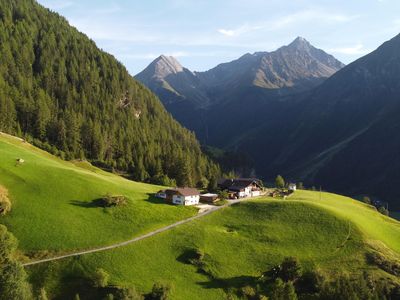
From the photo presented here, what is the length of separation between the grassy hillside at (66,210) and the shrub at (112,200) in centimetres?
130

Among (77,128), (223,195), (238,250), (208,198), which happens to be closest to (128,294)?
(238,250)

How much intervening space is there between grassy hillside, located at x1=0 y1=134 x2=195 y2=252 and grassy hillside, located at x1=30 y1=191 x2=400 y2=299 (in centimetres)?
580

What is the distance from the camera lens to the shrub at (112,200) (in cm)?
9281

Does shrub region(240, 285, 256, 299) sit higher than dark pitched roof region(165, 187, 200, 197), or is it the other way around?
dark pitched roof region(165, 187, 200, 197)

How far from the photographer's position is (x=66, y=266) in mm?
71875

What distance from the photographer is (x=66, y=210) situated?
288ft

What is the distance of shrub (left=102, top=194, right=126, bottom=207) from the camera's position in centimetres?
9281

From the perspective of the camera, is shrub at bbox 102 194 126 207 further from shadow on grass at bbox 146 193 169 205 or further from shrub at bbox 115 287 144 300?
shrub at bbox 115 287 144 300

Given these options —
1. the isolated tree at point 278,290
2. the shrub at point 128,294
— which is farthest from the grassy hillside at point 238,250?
the isolated tree at point 278,290

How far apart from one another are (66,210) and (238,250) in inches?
1412

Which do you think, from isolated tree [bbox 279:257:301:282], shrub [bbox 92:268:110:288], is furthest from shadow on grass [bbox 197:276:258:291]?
shrub [bbox 92:268:110:288]

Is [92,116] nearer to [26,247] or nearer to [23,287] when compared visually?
[26,247]

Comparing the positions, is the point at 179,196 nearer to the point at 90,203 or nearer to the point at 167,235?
the point at 167,235

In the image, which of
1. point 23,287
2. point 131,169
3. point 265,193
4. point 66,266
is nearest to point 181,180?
point 131,169
